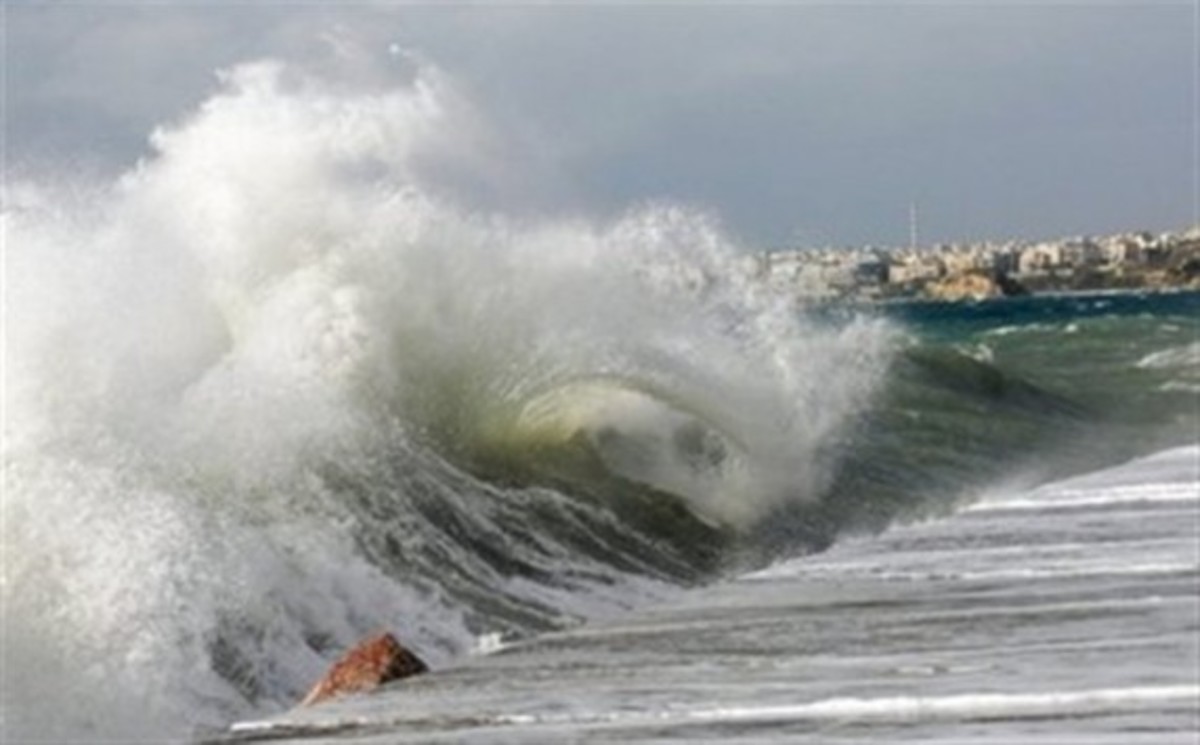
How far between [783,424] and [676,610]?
1802 cm

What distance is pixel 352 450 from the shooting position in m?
16.1

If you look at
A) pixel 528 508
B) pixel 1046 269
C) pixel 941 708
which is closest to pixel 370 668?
pixel 941 708

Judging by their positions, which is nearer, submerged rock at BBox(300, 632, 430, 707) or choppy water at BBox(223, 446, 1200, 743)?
choppy water at BBox(223, 446, 1200, 743)

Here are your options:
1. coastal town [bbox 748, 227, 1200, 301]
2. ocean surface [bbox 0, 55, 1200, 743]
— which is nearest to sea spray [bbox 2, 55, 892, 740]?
ocean surface [bbox 0, 55, 1200, 743]

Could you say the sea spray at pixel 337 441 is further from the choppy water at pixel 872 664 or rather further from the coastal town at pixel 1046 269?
the coastal town at pixel 1046 269

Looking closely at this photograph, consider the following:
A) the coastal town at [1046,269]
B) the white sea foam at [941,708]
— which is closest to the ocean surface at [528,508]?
the white sea foam at [941,708]

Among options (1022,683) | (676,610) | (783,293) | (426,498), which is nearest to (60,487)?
(426,498)

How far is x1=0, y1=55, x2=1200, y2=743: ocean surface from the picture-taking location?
3.95 meters

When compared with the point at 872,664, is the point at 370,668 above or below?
below

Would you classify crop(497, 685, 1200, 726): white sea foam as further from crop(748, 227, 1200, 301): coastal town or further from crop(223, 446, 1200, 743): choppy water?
crop(748, 227, 1200, 301): coastal town

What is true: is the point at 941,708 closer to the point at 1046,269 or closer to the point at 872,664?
the point at 872,664

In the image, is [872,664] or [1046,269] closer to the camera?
[872,664]

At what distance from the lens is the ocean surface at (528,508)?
13.0 ft

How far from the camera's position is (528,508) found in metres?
16.0
